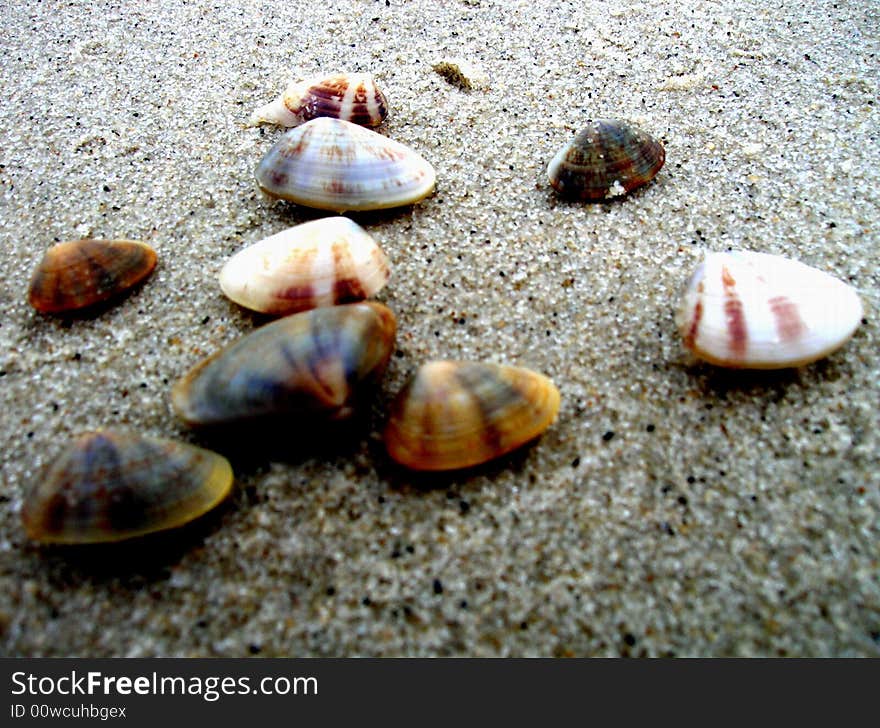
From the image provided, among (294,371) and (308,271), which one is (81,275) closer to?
(308,271)

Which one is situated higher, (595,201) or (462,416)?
(595,201)

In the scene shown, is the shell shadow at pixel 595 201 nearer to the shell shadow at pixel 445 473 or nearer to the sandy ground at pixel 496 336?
the sandy ground at pixel 496 336

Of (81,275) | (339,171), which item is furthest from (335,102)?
(81,275)

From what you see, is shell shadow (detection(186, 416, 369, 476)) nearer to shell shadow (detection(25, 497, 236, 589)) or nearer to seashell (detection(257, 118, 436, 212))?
shell shadow (detection(25, 497, 236, 589))

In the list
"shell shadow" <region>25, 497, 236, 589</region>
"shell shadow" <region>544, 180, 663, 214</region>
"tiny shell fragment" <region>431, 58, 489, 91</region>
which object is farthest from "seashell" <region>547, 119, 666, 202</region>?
"shell shadow" <region>25, 497, 236, 589</region>
